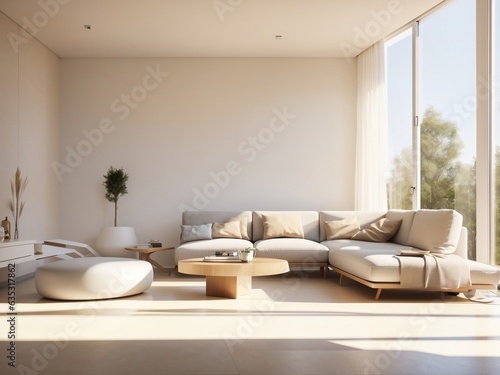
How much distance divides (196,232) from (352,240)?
2119mm

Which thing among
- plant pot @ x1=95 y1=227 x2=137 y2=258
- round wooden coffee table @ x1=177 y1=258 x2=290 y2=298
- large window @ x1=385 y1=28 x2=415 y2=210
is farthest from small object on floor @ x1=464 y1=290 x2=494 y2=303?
plant pot @ x1=95 y1=227 x2=137 y2=258

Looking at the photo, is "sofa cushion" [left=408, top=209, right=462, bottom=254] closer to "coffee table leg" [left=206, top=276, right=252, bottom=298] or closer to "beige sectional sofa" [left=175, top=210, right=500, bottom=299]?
"beige sectional sofa" [left=175, top=210, right=500, bottom=299]

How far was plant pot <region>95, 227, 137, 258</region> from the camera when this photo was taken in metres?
8.40

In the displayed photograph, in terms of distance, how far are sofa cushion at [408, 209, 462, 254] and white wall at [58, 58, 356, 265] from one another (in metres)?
2.39

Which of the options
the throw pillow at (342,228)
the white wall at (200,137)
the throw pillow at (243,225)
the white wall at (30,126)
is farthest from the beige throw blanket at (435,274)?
the white wall at (30,126)

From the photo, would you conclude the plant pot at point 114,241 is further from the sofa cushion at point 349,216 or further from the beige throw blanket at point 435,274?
the beige throw blanket at point 435,274

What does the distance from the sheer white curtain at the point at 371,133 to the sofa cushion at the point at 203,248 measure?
2062 millimetres

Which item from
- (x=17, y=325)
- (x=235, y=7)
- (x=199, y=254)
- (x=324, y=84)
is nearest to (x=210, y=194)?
(x=199, y=254)

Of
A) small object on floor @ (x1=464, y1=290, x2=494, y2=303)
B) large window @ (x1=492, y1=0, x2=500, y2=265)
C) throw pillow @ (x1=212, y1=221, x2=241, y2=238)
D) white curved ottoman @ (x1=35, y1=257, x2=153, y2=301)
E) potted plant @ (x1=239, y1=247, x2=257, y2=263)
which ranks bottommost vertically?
small object on floor @ (x1=464, y1=290, x2=494, y2=303)

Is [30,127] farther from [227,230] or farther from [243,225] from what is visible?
[243,225]

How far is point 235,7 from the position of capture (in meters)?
6.82

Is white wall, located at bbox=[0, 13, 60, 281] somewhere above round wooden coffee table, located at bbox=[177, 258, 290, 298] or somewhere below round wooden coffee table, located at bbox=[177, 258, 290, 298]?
above

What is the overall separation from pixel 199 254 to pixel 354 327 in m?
3.36

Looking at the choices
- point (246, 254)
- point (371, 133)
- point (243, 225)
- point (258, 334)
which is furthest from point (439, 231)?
point (258, 334)
